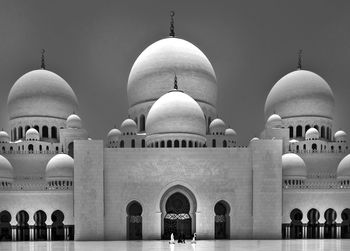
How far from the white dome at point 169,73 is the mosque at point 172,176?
0.07 metres

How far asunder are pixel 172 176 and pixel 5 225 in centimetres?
910

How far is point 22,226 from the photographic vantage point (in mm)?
29219

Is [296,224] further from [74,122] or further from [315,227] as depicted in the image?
[74,122]

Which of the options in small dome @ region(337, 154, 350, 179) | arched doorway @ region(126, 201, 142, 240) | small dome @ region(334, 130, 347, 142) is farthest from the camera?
small dome @ region(334, 130, 347, 142)

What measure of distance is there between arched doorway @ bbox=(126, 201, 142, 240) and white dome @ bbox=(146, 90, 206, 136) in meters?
4.04

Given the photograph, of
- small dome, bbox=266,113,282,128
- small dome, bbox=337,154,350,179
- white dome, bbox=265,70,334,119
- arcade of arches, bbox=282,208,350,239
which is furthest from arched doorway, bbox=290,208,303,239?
white dome, bbox=265,70,334,119

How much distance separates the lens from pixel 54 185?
29.4m

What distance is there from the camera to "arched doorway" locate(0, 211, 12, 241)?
2936 cm

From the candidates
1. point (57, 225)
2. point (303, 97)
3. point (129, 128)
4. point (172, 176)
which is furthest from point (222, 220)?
point (303, 97)

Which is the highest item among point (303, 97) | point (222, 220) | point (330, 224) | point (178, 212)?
point (303, 97)

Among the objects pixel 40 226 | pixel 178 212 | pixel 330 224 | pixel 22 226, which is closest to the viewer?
pixel 178 212

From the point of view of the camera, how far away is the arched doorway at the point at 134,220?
1098 inches

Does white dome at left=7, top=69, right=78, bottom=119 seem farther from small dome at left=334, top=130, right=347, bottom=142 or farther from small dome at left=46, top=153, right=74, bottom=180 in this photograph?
small dome at left=334, top=130, right=347, bottom=142

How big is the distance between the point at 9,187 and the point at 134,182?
634 cm
